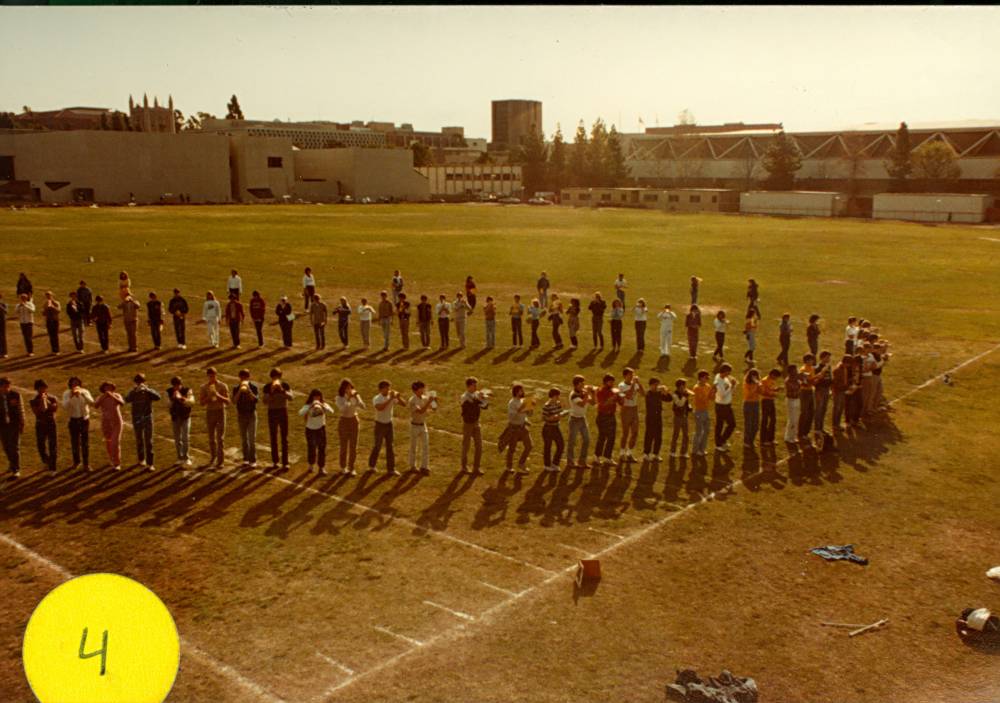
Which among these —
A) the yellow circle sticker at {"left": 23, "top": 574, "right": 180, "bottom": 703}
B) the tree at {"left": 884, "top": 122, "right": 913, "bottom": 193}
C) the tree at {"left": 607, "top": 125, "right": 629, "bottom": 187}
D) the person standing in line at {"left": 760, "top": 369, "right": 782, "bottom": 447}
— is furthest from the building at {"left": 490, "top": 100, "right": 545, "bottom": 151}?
the yellow circle sticker at {"left": 23, "top": 574, "right": 180, "bottom": 703}

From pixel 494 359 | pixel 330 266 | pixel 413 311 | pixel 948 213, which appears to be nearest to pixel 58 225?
pixel 330 266

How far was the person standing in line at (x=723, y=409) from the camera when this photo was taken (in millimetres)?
14672

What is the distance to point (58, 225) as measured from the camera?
57.2 metres

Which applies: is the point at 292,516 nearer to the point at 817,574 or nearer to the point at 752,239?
the point at 817,574

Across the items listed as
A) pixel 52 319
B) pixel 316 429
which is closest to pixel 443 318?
pixel 316 429

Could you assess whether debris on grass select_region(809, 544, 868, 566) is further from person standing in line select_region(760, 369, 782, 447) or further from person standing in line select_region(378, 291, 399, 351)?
person standing in line select_region(378, 291, 399, 351)

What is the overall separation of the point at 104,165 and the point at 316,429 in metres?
79.8

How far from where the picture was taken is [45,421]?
13.1 metres

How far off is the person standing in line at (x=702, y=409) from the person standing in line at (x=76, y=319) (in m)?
15.6

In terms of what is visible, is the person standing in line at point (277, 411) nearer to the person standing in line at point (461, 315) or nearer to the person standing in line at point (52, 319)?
the person standing in line at point (461, 315)

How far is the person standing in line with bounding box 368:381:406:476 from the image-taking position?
1315cm

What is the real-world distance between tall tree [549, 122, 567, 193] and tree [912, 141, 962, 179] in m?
46.8

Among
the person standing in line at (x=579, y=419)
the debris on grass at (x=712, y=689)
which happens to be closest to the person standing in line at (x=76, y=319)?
the person standing in line at (x=579, y=419)

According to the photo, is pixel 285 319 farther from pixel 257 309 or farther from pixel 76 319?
→ pixel 76 319
